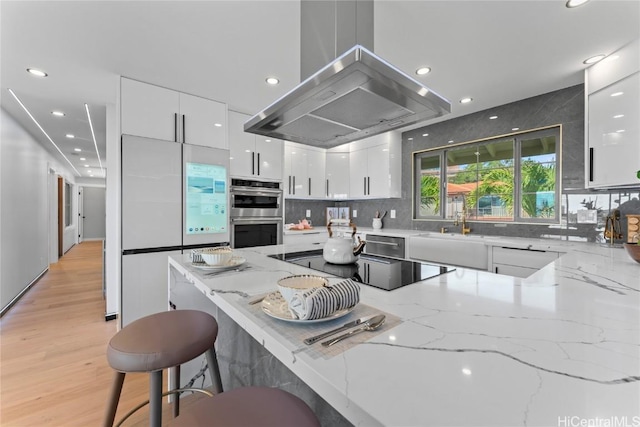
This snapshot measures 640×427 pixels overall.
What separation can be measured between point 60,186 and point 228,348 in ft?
26.1

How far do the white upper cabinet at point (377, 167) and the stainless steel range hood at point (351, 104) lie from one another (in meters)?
2.21

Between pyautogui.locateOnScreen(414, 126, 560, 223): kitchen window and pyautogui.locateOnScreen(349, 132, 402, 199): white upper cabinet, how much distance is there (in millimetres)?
312

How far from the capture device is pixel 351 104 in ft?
4.46

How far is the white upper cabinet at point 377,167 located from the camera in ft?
12.9

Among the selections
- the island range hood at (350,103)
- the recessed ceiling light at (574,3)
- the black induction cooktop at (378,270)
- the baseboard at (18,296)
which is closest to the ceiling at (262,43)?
the recessed ceiling light at (574,3)

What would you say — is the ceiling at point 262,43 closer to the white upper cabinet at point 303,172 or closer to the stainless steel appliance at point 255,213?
the stainless steel appliance at point 255,213

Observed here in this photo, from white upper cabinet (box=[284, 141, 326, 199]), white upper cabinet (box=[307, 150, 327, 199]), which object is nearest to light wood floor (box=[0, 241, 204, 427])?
white upper cabinet (box=[284, 141, 326, 199])

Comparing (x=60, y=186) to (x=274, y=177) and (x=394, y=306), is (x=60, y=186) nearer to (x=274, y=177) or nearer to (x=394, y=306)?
(x=274, y=177)

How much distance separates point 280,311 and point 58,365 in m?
2.62

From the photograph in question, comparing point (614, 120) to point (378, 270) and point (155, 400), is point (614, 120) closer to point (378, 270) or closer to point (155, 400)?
point (378, 270)

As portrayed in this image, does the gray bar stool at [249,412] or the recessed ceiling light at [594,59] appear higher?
the recessed ceiling light at [594,59]

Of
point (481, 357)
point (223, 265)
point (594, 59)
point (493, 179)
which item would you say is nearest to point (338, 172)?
point (493, 179)

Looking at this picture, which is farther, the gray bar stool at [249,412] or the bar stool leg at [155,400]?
the bar stool leg at [155,400]

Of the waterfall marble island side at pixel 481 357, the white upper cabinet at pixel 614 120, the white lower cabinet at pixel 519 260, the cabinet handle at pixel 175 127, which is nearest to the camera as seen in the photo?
the waterfall marble island side at pixel 481 357
